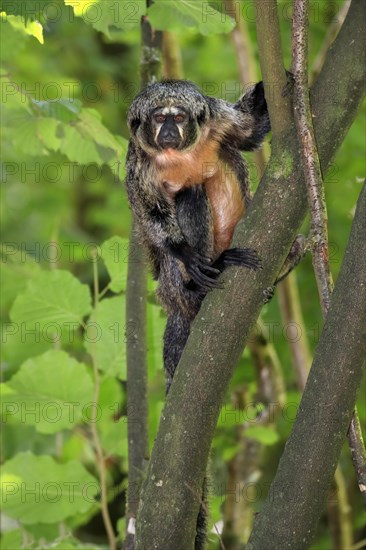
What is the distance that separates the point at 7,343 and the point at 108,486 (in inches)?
99.8

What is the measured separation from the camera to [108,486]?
7688 mm

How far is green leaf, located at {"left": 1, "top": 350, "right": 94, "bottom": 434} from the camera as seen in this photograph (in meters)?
4.81

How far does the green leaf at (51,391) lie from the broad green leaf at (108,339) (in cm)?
23

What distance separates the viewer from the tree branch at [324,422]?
3209 millimetres

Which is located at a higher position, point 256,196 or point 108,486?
point 256,196

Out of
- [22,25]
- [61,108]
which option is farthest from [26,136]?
[22,25]

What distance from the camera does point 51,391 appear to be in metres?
4.84

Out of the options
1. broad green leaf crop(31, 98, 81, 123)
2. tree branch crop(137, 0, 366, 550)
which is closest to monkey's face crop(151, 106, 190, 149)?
broad green leaf crop(31, 98, 81, 123)

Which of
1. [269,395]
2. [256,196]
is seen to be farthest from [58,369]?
[269,395]

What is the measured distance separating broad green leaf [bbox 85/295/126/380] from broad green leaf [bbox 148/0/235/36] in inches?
71.1

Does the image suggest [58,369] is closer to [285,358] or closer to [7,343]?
[7,343]

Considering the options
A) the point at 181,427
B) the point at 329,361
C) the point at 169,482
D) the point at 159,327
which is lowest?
the point at 169,482

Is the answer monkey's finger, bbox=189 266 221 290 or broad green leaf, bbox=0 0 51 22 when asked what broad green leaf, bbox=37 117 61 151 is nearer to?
broad green leaf, bbox=0 0 51 22

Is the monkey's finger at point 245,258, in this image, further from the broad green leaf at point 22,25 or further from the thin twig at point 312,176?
the broad green leaf at point 22,25
